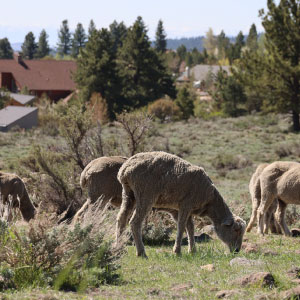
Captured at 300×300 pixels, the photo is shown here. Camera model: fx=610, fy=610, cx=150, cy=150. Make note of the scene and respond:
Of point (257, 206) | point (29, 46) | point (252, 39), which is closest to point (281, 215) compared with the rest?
point (257, 206)

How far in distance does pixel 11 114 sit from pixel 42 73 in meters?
32.0

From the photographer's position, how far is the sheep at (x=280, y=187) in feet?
40.7

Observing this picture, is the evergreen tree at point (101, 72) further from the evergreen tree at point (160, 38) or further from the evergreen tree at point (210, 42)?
the evergreen tree at point (210, 42)

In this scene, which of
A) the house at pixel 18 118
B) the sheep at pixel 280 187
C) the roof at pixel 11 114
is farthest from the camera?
the roof at pixel 11 114

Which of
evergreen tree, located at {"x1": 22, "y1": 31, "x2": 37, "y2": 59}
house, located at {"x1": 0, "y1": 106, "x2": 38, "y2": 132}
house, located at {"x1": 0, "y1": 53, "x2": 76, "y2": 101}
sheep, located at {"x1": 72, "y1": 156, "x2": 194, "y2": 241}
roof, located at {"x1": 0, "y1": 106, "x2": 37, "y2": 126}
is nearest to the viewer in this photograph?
sheep, located at {"x1": 72, "y1": 156, "x2": 194, "y2": 241}

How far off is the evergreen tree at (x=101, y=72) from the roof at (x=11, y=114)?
748 centimetres

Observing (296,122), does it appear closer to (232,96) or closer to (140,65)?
(232,96)

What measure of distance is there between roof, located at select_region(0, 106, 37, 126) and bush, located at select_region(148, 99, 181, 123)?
1293 cm

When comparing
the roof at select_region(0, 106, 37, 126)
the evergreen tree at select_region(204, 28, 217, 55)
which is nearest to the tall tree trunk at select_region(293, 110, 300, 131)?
the roof at select_region(0, 106, 37, 126)

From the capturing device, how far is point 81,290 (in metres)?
6.63

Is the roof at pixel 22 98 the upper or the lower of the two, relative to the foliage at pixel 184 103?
upper

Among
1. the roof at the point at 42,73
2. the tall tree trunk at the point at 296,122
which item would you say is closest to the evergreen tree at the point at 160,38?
the roof at the point at 42,73

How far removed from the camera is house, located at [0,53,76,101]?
262ft

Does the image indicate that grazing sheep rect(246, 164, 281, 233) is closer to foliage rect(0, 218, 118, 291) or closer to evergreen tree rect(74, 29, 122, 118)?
foliage rect(0, 218, 118, 291)
